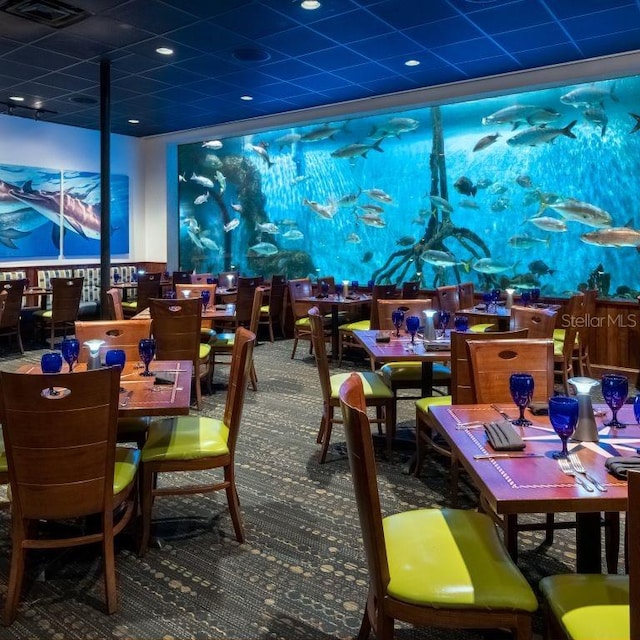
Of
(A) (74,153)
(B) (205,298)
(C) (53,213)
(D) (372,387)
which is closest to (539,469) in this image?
(D) (372,387)

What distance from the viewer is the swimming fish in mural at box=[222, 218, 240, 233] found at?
403 inches

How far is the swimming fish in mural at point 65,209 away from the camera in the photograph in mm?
9023

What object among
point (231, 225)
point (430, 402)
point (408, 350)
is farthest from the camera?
point (231, 225)

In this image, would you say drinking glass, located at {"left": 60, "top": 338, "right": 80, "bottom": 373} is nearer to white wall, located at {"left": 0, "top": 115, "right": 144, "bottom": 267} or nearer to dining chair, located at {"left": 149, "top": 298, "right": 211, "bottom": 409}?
dining chair, located at {"left": 149, "top": 298, "right": 211, "bottom": 409}

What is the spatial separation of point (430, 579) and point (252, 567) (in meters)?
1.18

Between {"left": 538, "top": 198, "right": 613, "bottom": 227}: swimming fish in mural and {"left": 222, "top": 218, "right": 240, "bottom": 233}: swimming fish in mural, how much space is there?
5122 millimetres

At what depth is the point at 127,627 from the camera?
7.11 ft

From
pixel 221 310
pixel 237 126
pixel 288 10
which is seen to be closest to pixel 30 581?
pixel 221 310

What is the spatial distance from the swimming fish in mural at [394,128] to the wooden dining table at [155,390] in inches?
243

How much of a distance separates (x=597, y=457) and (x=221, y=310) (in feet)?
16.1

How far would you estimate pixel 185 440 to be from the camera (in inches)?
109

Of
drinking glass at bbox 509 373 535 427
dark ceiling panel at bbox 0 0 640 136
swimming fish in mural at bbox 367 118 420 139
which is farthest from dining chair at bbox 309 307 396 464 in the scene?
swimming fish in mural at bbox 367 118 420 139

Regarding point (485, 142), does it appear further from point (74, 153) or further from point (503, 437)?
point (503, 437)

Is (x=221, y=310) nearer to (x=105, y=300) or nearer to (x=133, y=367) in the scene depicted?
(x=105, y=300)
